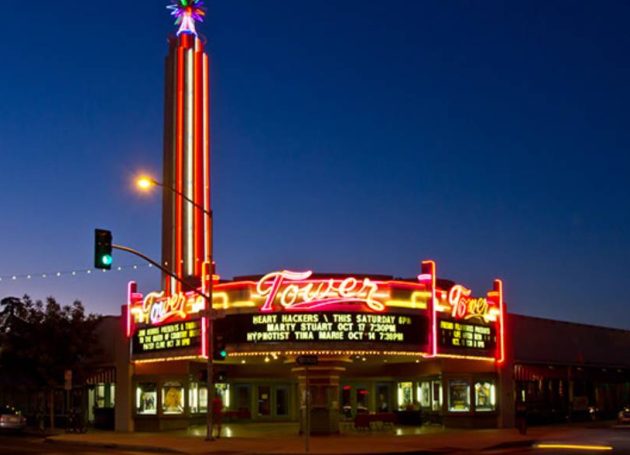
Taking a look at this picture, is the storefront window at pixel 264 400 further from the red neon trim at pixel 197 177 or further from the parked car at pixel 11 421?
the parked car at pixel 11 421

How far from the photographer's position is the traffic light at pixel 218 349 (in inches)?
1364

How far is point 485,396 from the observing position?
145ft

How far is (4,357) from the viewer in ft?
160

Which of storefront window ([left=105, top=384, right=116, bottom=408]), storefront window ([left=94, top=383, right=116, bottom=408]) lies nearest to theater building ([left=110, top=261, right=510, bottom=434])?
storefront window ([left=105, top=384, right=116, bottom=408])

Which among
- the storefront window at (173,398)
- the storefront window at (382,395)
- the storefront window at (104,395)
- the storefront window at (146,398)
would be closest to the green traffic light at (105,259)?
the storefront window at (173,398)

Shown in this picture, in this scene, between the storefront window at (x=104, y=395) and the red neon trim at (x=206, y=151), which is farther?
the red neon trim at (x=206, y=151)

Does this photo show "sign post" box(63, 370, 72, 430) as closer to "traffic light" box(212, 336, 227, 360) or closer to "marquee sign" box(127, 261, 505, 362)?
"marquee sign" box(127, 261, 505, 362)

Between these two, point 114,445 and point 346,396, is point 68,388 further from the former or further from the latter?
point 346,396

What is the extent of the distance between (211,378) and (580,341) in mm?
29189

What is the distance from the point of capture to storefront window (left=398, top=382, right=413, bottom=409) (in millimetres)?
51916

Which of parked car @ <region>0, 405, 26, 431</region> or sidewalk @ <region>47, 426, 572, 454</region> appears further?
parked car @ <region>0, 405, 26, 431</region>

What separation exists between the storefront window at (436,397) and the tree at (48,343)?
18.7m

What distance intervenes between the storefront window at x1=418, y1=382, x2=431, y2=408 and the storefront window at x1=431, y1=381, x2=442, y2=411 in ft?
2.06

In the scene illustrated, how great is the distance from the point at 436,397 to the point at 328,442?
51.4 feet
